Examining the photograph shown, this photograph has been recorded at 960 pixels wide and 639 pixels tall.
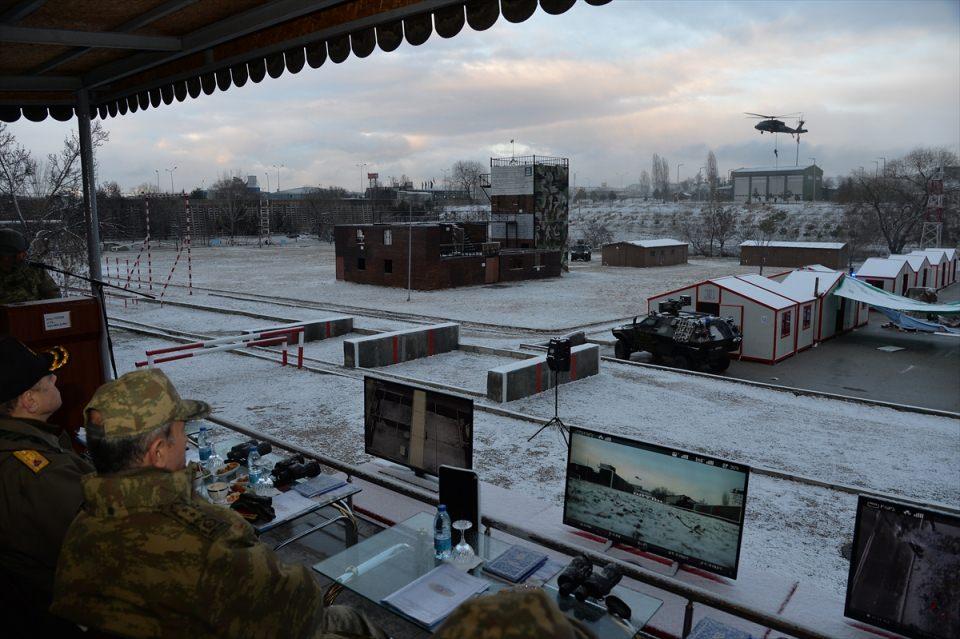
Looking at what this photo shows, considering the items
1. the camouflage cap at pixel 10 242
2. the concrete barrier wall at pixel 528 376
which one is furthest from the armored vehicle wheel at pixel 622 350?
the camouflage cap at pixel 10 242

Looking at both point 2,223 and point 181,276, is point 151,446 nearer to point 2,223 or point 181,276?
point 2,223

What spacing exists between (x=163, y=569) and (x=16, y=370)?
184 cm

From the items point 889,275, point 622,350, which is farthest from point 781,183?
point 622,350

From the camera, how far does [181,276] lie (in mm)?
44375

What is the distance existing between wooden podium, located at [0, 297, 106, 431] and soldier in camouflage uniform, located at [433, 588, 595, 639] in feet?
24.4

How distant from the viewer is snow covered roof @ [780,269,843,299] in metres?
24.5

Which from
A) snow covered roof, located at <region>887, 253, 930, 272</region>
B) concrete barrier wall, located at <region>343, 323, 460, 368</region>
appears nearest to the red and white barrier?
concrete barrier wall, located at <region>343, 323, 460, 368</region>

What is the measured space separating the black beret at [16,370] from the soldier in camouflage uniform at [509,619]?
9.66 ft

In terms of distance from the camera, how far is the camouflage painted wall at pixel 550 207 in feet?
166

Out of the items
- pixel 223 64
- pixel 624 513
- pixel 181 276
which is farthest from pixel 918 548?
pixel 181 276

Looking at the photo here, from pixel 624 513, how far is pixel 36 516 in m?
4.11

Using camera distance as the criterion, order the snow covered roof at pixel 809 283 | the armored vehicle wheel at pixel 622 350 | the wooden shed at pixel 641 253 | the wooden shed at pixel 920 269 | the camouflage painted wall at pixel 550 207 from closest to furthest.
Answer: the armored vehicle wheel at pixel 622 350 < the snow covered roof at pixel 809 283 < the wooden shed at pixel 920 269 < the camouflage painted wall at pixel 550 207 < the wooden shed at pixel 641 253

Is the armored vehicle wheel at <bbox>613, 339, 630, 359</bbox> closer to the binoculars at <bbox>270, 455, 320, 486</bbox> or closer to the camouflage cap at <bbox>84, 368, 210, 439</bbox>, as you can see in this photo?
the binoculars at <bbox>270, 455, 320, 486</bbox>

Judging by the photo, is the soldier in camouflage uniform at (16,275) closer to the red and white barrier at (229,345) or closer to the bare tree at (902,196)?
the red and white barrier at (229,345)
